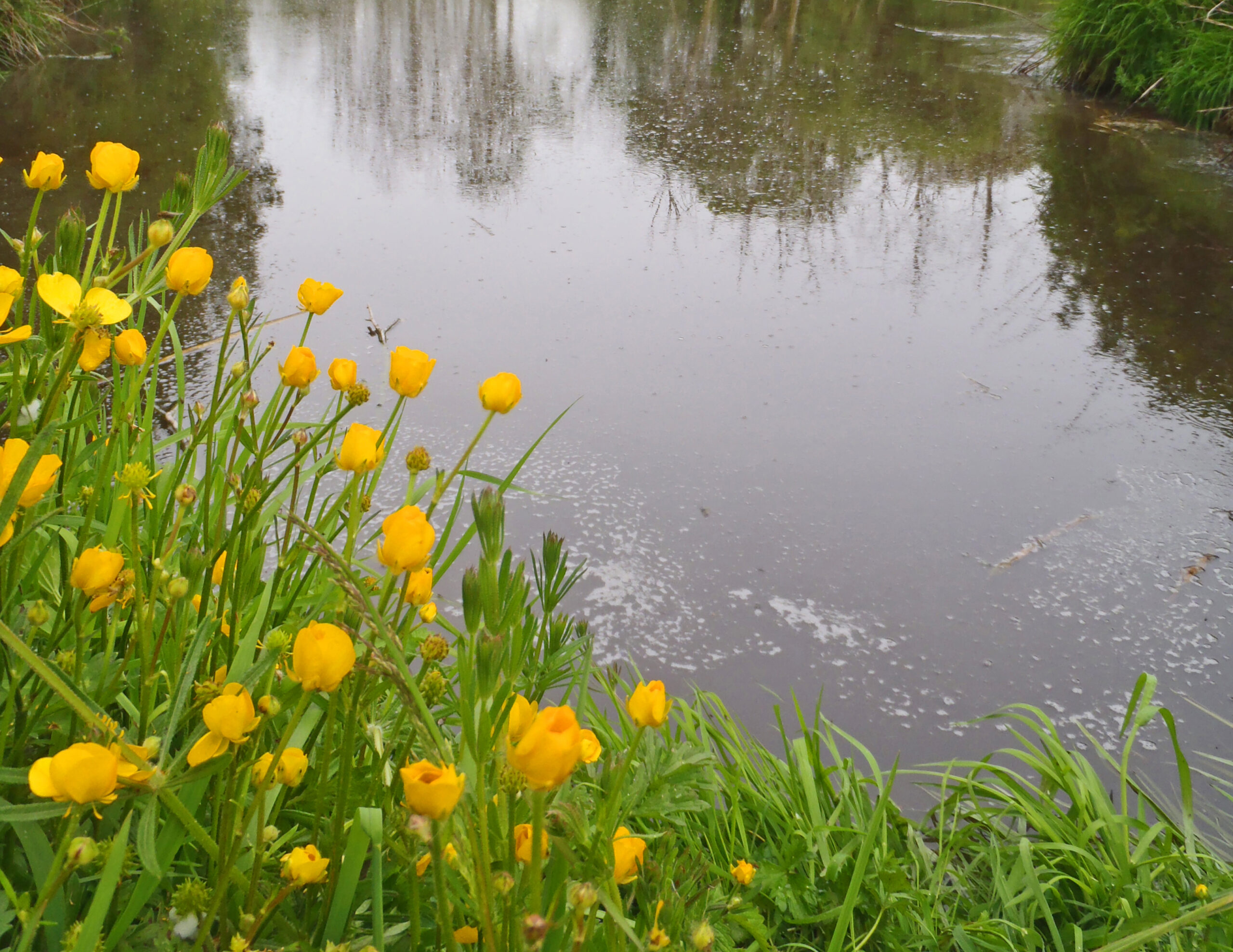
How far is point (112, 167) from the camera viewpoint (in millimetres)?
795

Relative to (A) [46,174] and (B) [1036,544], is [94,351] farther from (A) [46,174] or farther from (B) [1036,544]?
(B) [1036,544]

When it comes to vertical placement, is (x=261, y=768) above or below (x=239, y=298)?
below

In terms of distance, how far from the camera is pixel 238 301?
73 centimetres

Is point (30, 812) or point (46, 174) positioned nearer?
point (30, 812)

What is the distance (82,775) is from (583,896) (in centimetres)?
24

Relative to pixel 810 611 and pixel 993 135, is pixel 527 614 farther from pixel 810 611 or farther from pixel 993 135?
pixel 993 135

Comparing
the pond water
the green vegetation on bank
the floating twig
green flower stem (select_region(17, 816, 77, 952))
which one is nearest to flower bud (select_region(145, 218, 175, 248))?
Answer: green flower stem (select_region(17, 816, 77, 952))

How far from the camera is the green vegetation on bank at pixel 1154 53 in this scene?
14.3ft

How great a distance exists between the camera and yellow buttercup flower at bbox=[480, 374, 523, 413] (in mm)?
681

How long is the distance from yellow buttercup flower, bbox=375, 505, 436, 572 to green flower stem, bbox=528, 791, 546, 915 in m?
0.14

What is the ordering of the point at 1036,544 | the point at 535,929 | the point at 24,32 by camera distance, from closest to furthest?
the point at 535,929 → the point at 1036,544 → the point at 24,32

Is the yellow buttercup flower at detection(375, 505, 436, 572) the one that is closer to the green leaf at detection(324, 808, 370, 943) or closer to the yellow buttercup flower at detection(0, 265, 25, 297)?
the green leaf at detection(324, 808, 370, 943)

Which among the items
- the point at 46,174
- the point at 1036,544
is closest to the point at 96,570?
the point at 46,174

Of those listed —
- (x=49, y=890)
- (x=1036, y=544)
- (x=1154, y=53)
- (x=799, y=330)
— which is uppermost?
(x=1154, y=53)
